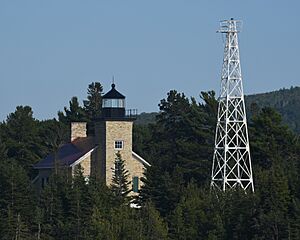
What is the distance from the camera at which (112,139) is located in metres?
63.9

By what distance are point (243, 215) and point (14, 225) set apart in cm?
1208

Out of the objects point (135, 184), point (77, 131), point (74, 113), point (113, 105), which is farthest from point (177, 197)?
point (74, 113)

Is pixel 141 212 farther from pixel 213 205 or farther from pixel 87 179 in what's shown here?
pixel 87 179

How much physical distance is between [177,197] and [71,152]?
12338mm

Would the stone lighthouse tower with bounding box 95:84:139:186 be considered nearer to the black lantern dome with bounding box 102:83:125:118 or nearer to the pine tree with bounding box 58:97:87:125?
the black lantern dome with bounding box 102:83:125:118

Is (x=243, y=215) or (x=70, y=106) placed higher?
(x=70, y=106)

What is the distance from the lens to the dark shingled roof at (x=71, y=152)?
2579 inches

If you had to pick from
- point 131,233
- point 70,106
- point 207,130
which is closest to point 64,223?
point 131,233

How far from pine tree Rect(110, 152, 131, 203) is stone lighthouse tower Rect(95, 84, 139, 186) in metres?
0.53

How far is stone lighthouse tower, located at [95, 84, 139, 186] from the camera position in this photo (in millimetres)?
63688

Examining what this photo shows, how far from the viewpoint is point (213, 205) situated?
173ft

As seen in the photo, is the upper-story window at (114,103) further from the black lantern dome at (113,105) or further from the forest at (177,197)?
the forest at (177,197)

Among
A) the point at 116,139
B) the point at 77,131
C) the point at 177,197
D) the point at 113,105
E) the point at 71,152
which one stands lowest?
→ the point at 177,197

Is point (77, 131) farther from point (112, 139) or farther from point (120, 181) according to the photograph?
point (120, 181)
